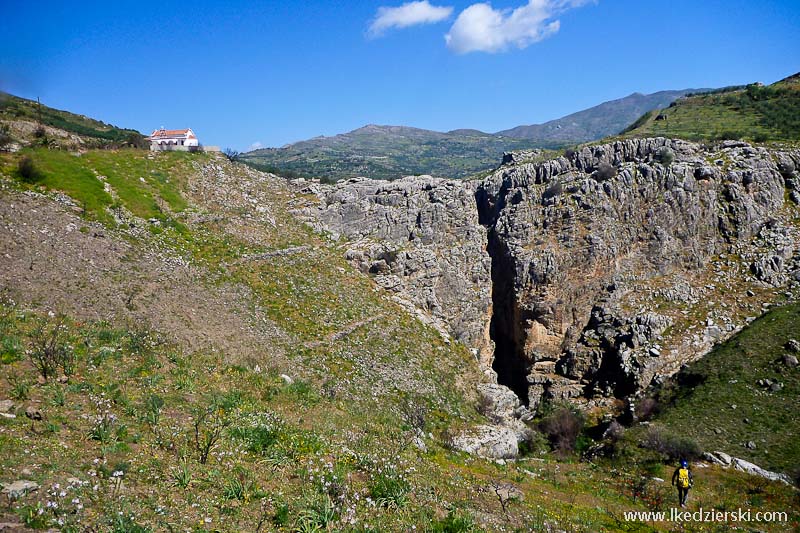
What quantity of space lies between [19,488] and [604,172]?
45400 mm

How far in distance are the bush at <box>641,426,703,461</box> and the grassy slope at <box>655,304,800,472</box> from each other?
5.39 ft

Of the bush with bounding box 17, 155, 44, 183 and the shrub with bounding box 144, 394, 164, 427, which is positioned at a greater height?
the bush with bounding box 17, 155, 44, 183

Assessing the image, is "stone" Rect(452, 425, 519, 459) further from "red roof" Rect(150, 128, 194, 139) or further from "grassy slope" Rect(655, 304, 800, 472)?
"red roof" Rect(150, 128, 194, 139)

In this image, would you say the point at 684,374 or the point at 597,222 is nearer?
the point at 684,374

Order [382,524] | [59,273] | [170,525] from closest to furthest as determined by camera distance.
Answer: [170,525] < [382,524] < [59,273]

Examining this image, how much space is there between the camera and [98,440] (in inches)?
365

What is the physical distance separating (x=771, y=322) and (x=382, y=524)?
1466 inches

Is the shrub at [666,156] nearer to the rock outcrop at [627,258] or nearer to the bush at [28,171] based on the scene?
the rock outcrop at [627,258]

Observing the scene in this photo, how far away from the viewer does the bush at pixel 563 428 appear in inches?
1193

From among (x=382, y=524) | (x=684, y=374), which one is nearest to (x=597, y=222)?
(x=684, y=374)

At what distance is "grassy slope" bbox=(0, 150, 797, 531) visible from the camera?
809 centimetres

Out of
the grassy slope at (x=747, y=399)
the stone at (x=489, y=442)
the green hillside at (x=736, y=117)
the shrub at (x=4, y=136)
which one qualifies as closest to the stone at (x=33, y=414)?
the stone at (x=489, y=442)

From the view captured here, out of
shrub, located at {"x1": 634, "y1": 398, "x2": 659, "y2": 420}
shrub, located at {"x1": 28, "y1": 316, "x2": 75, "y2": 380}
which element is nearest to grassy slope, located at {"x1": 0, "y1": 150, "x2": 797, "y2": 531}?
shrub, located at {"x1": 28, "y1": 316, "x2": 75, "y2": 380}

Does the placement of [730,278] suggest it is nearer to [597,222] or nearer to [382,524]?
[597,222]
